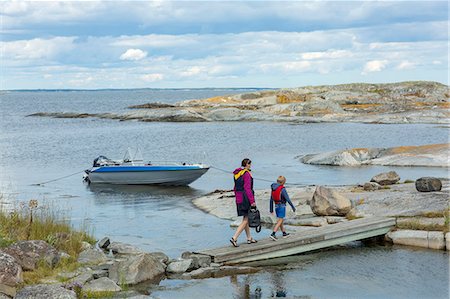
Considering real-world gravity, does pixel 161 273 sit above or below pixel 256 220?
below

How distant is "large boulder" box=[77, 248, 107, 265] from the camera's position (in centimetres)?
1659

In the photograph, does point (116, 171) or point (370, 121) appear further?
point (370, 121)

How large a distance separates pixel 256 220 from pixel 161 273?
275cm

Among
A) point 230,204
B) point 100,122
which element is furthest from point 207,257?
point 100,122

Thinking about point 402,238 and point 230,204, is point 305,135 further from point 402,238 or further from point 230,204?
point 402,238

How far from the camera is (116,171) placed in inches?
1398

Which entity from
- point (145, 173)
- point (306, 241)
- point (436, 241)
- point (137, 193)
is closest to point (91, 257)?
point (306, 241)

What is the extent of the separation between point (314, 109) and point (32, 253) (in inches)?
3298

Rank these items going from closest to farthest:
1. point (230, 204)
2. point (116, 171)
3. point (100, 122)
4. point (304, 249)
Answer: point (304, 249)
point (230, 204)
point (116, 171)
point (100, 122)

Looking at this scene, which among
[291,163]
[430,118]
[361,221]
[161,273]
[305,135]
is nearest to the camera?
[161,273]

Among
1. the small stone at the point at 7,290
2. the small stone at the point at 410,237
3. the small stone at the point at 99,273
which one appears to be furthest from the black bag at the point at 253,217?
the small stone at the point at 7,290

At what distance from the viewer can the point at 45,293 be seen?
12.7m

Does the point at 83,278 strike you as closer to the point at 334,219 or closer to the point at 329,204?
the point at 334,219

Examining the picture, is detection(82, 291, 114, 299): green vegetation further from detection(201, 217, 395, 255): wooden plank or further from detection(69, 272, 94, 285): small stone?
detection(201, 217, 395, 255): wooden plank
